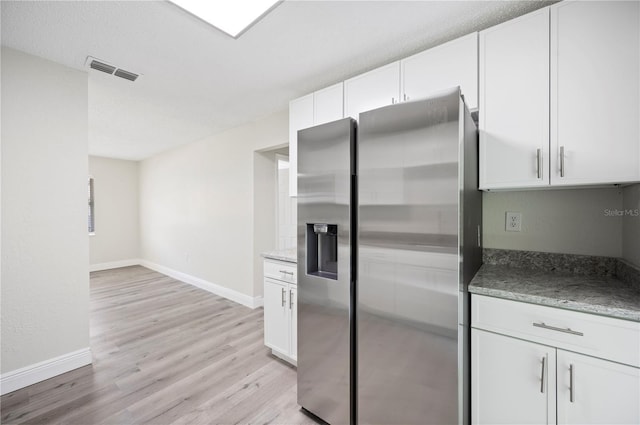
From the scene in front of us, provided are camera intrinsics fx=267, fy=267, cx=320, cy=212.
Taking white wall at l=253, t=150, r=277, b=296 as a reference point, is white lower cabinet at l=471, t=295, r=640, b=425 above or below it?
below

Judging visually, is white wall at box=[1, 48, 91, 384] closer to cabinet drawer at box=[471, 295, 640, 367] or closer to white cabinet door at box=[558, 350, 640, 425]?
cabinet drawer at box=[471, 295, 640, 367]

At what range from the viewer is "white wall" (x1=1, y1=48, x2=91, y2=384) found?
2047 millimetres

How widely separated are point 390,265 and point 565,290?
89 cm

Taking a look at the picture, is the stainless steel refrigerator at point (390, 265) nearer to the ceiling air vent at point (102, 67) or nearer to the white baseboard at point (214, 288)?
the ceiling air vent at point (102, 67)

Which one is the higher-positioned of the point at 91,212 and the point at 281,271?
the point at 91,212

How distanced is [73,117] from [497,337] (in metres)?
3.55

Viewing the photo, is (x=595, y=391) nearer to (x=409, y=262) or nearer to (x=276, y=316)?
(x=409, y=262)

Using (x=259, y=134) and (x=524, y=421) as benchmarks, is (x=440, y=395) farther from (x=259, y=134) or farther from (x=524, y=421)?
(x=259, y=134)

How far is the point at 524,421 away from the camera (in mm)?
1275

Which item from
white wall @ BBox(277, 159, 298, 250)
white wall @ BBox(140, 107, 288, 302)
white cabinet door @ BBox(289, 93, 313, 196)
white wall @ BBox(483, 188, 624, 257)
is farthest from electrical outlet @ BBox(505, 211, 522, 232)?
white wall @ BBox(277, 159, 298, 250)

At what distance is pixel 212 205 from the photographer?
4469 mm

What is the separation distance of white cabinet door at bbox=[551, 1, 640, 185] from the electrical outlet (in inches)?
19.0

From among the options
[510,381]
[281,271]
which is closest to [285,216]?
[281,271]

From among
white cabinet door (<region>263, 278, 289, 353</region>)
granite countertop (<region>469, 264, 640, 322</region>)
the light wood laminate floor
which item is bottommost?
the light wood laminate floor
